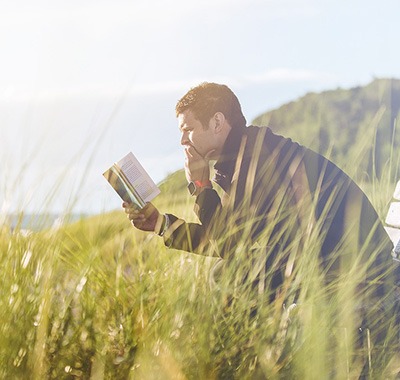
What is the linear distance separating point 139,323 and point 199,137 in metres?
1.31

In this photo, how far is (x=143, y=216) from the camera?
12.9 ft

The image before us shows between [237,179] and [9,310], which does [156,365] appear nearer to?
[9,310]

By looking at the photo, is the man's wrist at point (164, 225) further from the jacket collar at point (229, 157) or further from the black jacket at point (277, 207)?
the jacket collar at point (229, 157)

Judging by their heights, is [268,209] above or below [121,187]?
below

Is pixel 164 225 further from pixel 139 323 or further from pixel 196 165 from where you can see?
pixel 139 323

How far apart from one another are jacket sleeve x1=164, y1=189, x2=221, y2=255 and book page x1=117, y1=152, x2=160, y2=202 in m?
0.20

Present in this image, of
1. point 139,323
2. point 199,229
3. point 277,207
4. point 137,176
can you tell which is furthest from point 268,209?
point 139,323

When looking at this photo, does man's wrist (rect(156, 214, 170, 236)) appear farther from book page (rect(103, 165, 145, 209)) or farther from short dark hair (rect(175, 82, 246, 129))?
short dark hair (rect(175, 82, 246, 129))

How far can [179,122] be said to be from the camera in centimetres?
435

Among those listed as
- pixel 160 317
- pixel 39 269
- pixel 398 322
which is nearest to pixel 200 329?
pixel 160 317

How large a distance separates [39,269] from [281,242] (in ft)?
Answer: 3.75

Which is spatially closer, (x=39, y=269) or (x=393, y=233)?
(x=39, y=269)

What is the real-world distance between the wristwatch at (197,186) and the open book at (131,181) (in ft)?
1.64

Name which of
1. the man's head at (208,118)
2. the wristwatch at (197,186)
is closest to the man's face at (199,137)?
the man's head at (208,118)
